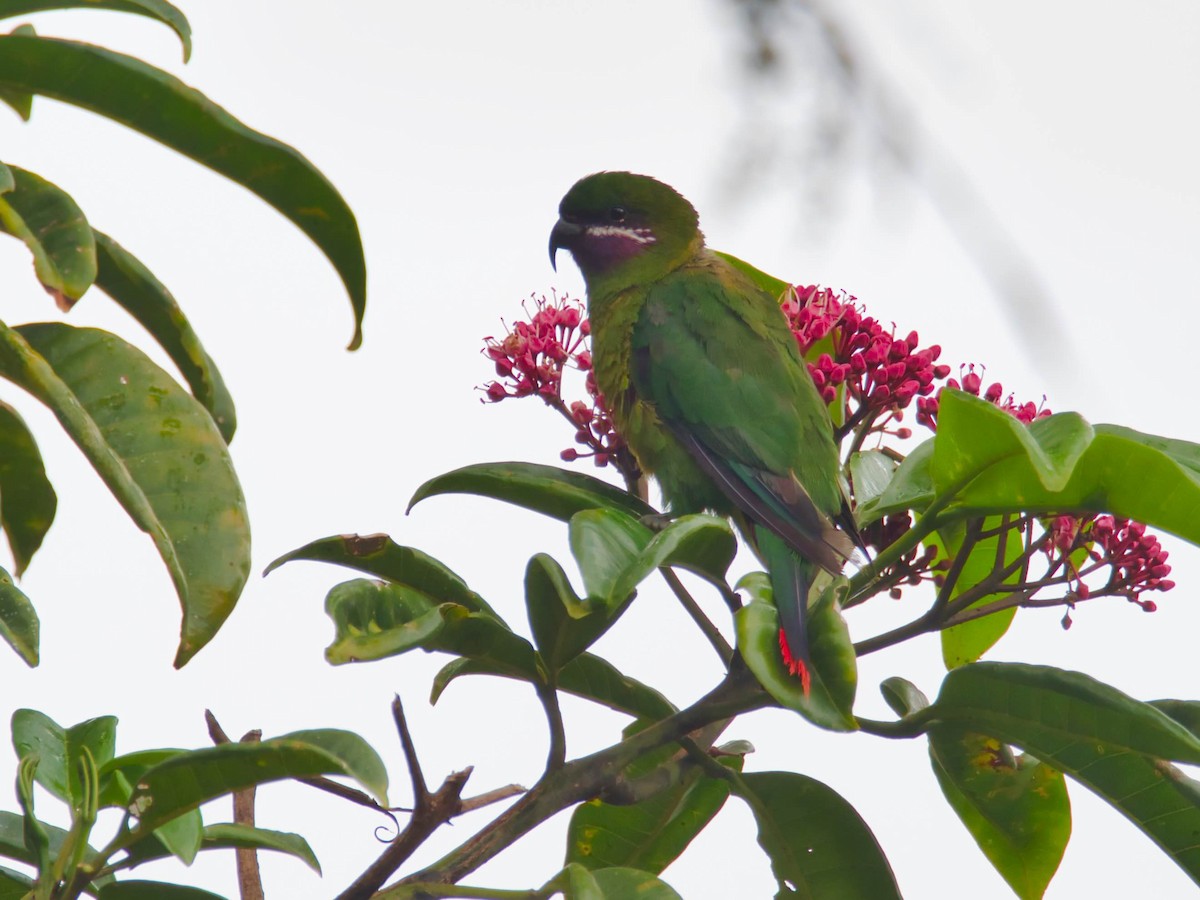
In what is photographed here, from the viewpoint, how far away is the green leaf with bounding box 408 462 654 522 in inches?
87.6

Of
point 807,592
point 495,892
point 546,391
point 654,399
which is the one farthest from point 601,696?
point 654,399

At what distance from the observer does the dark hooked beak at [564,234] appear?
4492 mm

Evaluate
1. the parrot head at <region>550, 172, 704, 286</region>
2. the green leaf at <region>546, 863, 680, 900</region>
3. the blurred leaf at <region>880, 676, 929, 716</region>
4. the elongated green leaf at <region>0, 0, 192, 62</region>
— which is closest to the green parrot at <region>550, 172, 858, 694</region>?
the parrot head at <region>550, 172, 704, 286</region>

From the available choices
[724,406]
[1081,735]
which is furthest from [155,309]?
[724,406]

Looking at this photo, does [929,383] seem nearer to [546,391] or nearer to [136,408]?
[546,391]

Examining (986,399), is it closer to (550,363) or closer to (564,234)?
(550,363)

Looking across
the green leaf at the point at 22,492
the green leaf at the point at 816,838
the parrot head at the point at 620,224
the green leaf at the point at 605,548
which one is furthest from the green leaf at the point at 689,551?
the parrot head at the point at 620,224

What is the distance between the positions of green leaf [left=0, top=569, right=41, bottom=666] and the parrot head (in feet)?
8.84

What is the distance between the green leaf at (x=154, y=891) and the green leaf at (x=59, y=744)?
0.14 meters

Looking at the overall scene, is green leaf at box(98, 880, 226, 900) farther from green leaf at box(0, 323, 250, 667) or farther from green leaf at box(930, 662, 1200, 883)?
green leaf at box(930, 662, 1200, 883)

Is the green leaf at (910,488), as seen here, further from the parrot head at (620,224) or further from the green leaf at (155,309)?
the parrot head at (620,224)

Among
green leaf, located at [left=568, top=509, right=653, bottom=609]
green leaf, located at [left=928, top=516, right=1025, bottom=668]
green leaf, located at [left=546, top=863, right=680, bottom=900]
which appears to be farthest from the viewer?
green leaf, located at [left=928, top=516, right=1025, bottom=668]

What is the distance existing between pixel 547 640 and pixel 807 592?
1.09m

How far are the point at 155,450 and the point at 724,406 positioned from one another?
2.03 m
